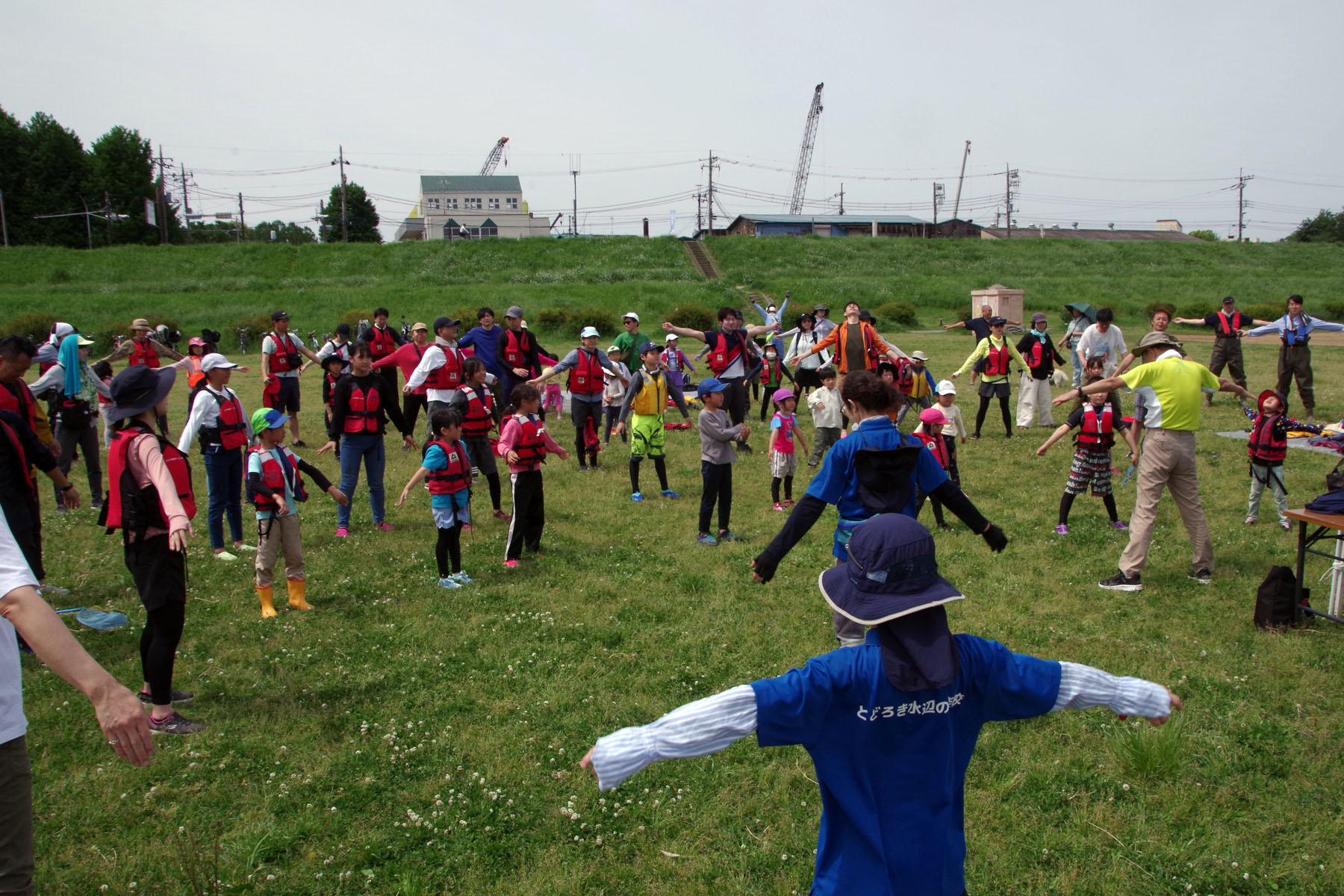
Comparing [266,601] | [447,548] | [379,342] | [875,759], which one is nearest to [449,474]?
[447,548]

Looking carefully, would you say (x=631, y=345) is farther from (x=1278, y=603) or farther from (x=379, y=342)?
(x=1278, y=603)

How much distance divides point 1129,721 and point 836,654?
155 inches

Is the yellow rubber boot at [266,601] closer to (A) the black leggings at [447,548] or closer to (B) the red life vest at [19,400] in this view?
(A) the black leggings at [447,548]

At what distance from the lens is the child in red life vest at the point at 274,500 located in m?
7.09

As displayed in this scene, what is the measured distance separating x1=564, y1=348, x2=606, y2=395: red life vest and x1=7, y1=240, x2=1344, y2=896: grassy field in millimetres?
2260

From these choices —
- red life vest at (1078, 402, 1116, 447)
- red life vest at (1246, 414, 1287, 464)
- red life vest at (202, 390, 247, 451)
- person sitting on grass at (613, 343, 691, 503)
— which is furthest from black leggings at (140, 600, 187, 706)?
red life vest at (1246, 414, 1287, 464)

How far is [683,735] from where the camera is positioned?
7.47ft

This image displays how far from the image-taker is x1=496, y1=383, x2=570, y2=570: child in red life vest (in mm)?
8461

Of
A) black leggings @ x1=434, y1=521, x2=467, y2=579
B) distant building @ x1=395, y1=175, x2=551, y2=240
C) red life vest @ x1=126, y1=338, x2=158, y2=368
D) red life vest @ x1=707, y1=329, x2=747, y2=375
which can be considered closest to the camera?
black leggings @ x1=434, y1=521, x2=467, y2=579

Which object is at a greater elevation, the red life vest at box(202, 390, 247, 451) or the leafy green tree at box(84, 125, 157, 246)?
the leafy green tree at box(84, 125, 157, 246)

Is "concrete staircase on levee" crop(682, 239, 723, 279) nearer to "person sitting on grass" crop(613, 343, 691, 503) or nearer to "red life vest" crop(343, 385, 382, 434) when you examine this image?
"person sitting on grass" crop(613, 343, 691, 503)

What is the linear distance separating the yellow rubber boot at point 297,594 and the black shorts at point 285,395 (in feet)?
21.6

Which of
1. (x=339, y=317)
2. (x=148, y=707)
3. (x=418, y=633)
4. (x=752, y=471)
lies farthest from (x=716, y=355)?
(x=339, y=317)

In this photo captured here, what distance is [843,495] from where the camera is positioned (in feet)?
16.4
